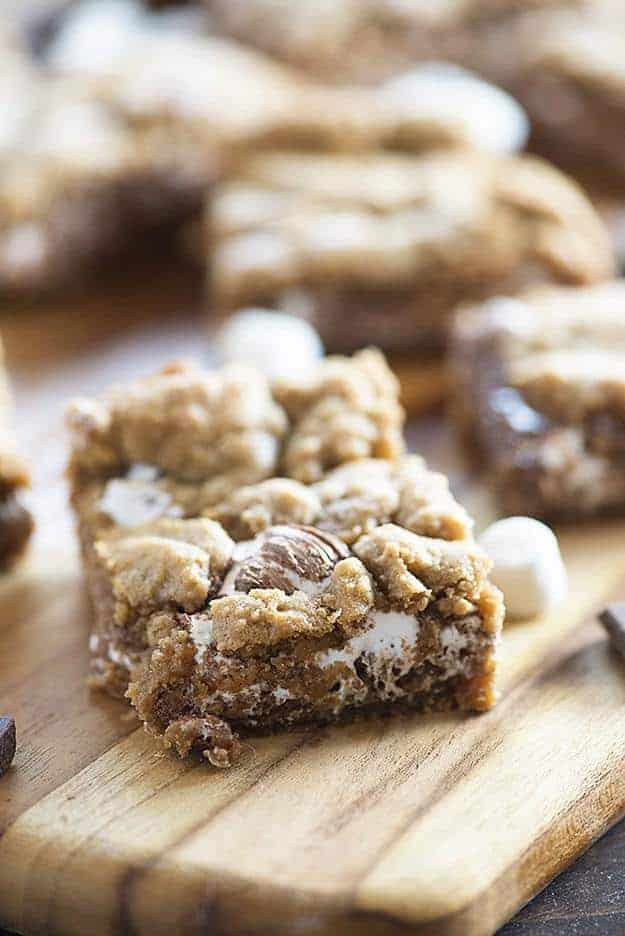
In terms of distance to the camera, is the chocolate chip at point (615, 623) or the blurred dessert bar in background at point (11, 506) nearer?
the chocolate chip at point (615, 623)

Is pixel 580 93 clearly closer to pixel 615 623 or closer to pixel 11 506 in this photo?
pixel 615 623

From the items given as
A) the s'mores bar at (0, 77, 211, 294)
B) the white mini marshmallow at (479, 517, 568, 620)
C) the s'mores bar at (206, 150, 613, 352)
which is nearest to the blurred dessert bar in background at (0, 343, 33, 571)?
the white mini marshmallow at (479, 517, 568, 620)

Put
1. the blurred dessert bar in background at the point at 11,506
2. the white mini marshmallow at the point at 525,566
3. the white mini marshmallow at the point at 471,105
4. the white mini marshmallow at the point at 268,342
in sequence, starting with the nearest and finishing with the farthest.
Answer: the white mini marshmallow at the point at 525,566 → the blurred dessert bar in background at the point at 11,506 → the white mini marshmallow at the point at 268,342 → the white mini marshmallow at the point at 471,105

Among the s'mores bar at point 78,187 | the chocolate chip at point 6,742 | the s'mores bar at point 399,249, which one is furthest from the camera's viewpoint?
the s'mores bar at point 78,187

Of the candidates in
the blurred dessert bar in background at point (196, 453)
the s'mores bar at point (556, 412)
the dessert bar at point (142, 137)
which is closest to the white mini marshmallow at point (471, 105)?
the dessert bar at point (142, 137)

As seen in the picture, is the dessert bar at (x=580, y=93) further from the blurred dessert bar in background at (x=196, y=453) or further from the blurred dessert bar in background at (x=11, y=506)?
the blurred dessert bar in background at (x=11, y=506)

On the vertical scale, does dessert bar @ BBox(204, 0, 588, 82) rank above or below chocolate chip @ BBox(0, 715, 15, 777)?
above

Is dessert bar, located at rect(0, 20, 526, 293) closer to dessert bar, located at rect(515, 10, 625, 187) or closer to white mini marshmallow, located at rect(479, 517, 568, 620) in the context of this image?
dessert bar, located at rect(515, 10, 625, 187)
